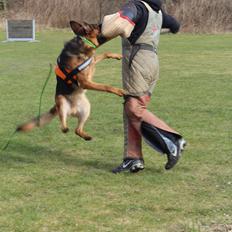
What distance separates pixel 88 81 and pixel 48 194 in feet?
3.75

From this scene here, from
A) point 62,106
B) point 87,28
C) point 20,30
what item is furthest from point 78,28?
point 20,30

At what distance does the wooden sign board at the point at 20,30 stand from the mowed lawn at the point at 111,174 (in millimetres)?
13987

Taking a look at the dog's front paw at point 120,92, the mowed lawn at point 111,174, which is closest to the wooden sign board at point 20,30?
the mowed lawn at point 111,174

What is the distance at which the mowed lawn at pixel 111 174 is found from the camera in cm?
398

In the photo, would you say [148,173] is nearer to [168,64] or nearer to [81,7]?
[168,64]

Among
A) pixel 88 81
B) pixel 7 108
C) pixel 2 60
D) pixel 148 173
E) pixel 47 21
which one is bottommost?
pixel 47 21

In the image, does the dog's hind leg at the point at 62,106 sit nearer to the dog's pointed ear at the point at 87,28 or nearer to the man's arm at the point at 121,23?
the dog's pointed ear at the point at 87,28

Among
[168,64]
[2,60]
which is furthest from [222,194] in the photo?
[2,60]

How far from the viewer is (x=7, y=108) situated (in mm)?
8750

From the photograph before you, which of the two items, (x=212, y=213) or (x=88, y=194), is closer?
(x=212, y=213)

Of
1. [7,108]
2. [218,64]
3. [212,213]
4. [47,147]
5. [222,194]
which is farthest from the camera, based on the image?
[218,64]

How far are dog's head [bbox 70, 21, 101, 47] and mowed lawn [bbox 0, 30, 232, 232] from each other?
4.39ft

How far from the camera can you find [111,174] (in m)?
5.19

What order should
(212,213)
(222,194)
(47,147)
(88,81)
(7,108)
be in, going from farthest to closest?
(7,108) < (47,147) < (88,81) < (222,194) < (212,213)
